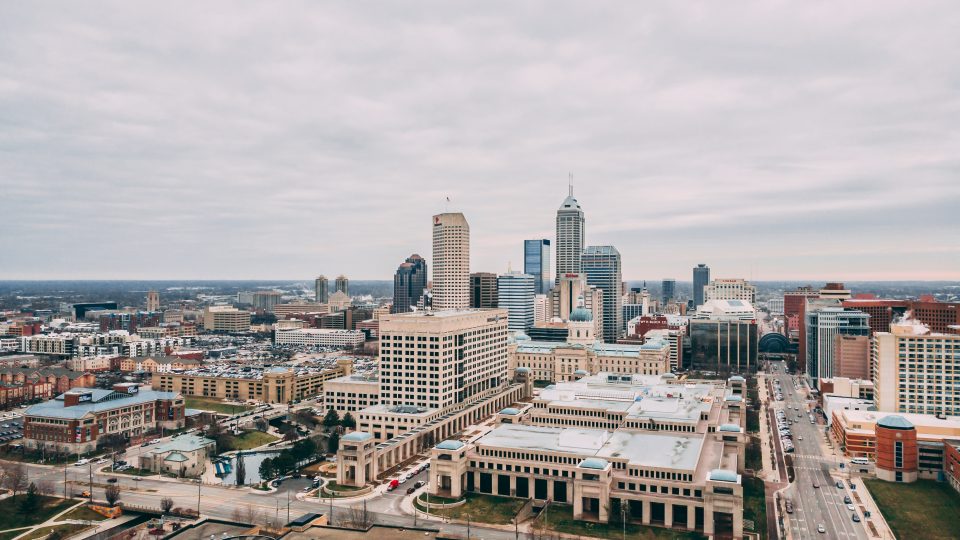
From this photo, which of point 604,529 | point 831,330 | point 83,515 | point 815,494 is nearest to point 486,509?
point 604,529

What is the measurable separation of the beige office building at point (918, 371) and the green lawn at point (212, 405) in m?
138

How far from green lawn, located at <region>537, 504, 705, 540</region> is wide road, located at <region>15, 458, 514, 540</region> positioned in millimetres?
6295

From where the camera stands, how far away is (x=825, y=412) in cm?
15925

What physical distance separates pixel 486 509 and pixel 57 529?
177 feet

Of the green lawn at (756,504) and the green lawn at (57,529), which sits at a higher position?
the green lawn at (756,504)

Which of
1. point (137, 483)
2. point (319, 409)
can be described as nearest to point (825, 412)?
point (319, 409)

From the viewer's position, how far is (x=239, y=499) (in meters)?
97.5

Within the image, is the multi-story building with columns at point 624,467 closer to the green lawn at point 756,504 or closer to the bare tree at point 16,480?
the green lawn at point 756,504

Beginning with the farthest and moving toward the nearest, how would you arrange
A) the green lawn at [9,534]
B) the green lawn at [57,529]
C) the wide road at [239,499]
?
the wide road at [239,499] → the green lawn at [9,534] → the green lawn at [57,529]

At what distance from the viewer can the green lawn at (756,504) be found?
88.3 m

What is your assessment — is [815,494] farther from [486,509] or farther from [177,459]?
[177,459]

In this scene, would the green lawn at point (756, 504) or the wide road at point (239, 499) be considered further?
the wide road at point (239, 499)

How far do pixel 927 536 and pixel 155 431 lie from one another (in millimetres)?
133842

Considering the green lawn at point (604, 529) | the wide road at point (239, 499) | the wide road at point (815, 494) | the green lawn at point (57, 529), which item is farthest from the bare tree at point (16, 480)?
the wide road at point (815, 494)
